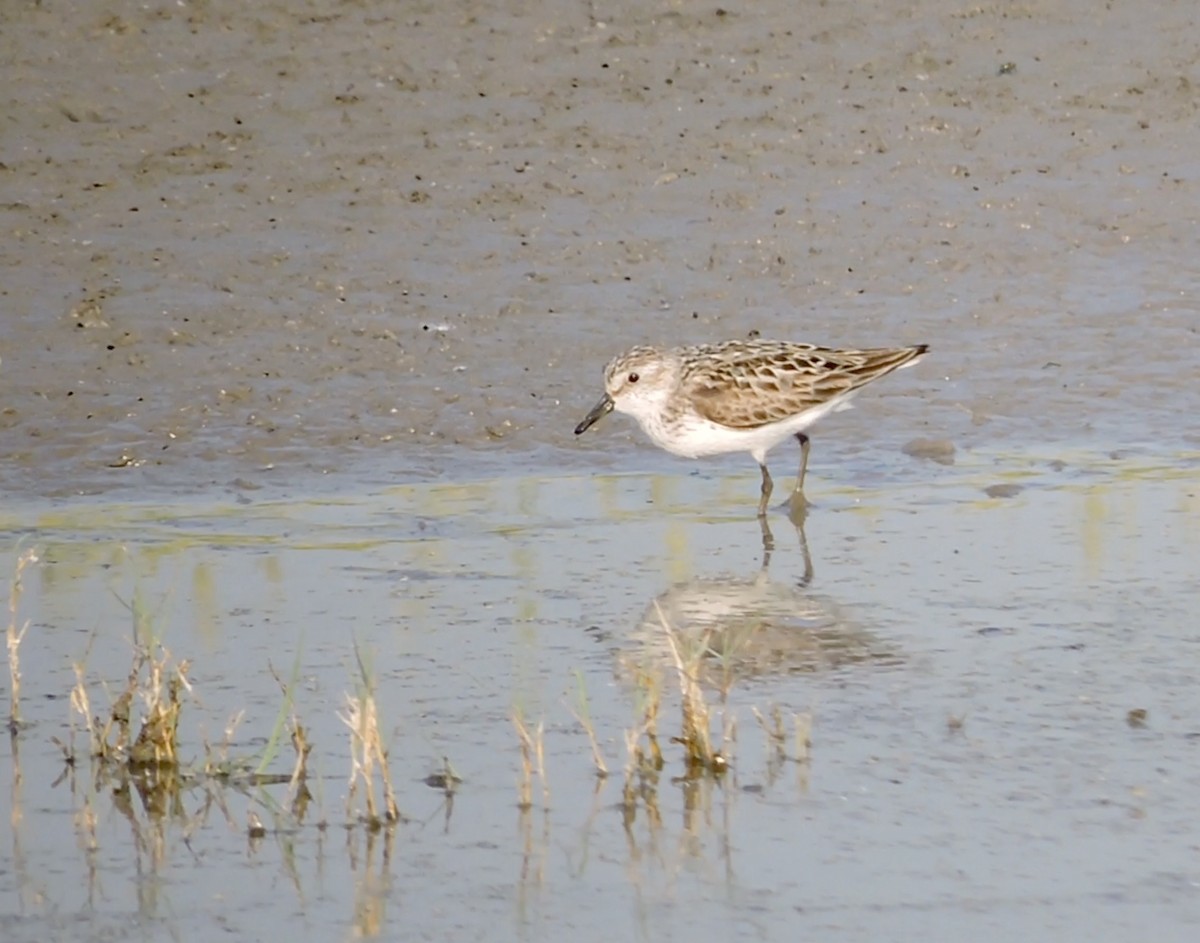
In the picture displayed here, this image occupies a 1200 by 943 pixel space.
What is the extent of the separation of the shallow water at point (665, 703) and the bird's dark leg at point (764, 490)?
14 centimetres

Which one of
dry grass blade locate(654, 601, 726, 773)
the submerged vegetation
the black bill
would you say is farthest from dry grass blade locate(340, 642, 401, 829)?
the black bill

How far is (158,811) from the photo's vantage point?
569cm

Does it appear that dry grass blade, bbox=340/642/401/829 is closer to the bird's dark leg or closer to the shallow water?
the shallow water

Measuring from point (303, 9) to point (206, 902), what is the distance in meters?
9.19

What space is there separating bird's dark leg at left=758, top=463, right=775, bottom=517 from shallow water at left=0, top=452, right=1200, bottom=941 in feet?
0.47

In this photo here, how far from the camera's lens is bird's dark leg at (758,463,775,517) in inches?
349

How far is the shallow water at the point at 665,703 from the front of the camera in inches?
202

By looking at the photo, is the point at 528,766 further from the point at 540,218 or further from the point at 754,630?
the point at 540,218

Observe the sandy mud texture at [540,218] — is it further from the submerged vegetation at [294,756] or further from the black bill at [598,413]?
the submerged vegetation at [294,756]

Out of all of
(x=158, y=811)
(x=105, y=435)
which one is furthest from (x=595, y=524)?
(x=158, y=811)

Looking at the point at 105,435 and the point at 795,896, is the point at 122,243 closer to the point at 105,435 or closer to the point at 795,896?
the point at 105,435

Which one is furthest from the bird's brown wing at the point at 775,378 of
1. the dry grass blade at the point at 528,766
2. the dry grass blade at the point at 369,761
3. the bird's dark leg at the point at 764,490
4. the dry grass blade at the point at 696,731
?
the dry grass blade at the point at 369,761

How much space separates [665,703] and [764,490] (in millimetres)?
2678

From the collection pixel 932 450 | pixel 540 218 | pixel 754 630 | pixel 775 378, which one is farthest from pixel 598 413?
pixel 540 218
